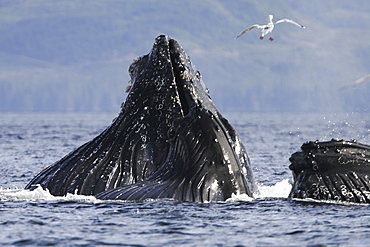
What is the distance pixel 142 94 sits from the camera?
36.8ft

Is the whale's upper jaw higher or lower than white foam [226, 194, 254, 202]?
higher

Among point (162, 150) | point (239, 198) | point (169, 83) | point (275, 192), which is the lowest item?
point (239, 198)

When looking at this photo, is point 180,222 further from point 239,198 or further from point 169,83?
point 169,83

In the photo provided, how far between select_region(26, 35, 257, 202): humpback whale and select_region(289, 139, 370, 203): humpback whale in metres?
0.93

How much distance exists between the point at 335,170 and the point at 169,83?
9.52 feet

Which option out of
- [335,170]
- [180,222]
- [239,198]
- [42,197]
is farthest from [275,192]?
[42,197]

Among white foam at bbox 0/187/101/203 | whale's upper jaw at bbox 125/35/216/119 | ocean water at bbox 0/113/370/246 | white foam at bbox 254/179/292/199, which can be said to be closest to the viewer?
ocean water at bbox 0/113/370/246

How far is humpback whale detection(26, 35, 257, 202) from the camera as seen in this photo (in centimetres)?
990

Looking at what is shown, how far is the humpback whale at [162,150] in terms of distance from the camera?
990 centimetres

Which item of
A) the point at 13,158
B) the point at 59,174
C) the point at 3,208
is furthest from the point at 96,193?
the point at 13,158

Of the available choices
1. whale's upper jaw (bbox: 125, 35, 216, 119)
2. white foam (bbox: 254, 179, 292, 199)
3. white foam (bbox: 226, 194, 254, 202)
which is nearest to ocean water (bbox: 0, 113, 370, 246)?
white foam (bbox: 226, 194, 254, 202)

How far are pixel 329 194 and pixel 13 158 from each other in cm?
1655

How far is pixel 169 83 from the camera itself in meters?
11.2

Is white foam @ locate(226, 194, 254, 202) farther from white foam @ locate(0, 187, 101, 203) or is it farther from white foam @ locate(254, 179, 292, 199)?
white foam @ locate(0, 187, 101, 203)
